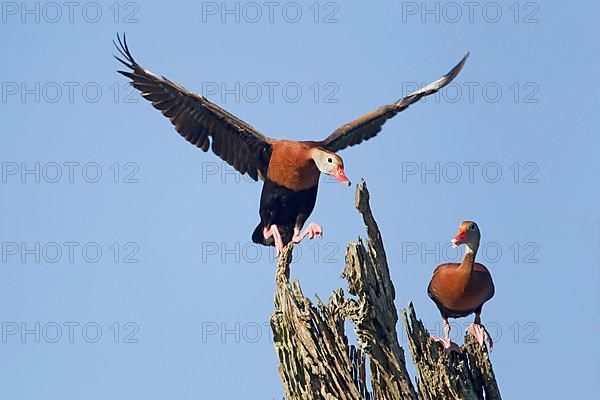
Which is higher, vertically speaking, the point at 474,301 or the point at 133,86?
the point at 133,86

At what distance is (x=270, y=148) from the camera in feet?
33.3

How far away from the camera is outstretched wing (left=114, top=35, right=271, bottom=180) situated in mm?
10180

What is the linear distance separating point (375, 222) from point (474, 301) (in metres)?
2.03

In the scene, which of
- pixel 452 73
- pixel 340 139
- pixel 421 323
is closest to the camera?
pixel 421 323

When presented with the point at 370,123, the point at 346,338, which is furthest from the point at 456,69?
the point at 346,338

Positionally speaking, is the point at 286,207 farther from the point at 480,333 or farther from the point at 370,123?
the point at 480,333

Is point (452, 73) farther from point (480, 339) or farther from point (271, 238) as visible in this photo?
point (480, 339)

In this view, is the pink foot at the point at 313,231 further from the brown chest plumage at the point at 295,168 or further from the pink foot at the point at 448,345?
the pink foot at the point at 448,345

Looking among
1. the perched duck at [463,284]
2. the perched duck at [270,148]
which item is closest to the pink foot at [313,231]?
the perched duck at [270,148]

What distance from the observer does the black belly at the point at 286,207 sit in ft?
31.7

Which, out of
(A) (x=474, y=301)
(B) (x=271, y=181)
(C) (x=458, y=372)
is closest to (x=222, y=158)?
(B) (x=271, y=181)

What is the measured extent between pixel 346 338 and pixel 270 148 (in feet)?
11.3

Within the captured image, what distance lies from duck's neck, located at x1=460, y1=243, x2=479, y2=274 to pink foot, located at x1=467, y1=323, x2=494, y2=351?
2.05ft

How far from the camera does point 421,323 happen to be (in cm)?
758
